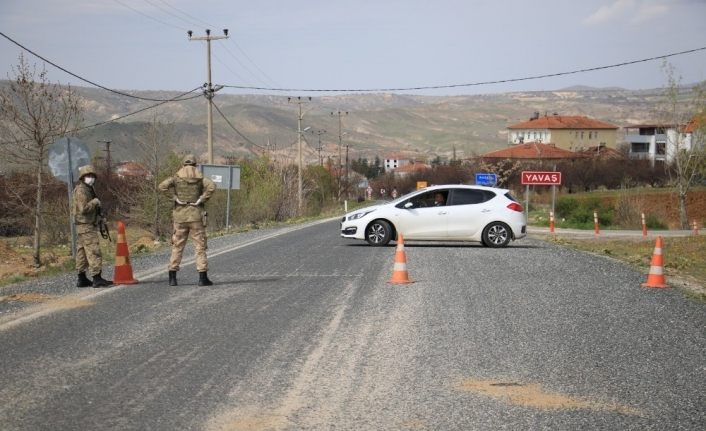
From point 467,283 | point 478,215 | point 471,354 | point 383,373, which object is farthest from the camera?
point 478,215

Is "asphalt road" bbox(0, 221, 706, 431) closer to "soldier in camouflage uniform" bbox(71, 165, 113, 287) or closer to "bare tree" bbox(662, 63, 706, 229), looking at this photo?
"soldier in camouflage uniform" bbox(71, 165, 113, 287)

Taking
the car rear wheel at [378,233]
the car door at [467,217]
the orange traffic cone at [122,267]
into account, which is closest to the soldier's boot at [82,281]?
the orange traffic cone at [122,267]

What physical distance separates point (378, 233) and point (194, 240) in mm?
10027

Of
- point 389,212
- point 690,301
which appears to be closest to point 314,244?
point 389,212

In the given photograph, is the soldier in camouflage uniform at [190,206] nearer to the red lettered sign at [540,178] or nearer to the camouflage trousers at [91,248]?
the camouflage trousers at [91,248]

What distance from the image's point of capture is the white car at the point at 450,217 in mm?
22656

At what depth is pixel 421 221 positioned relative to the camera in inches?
893

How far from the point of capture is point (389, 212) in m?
22.8

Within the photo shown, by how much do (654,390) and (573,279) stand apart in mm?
8479

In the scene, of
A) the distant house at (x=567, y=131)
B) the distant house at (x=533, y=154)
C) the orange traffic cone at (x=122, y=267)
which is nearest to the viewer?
the orange traffic cone at (x=122, y=267)

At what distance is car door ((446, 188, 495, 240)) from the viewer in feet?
74.3

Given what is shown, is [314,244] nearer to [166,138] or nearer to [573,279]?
[573,279]

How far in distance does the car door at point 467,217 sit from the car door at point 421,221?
0.18m

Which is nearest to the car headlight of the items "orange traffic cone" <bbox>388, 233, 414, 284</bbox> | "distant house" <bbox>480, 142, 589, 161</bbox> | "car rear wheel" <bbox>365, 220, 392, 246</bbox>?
"car rear wheel" <bbox>365, 220, 392, 246</bbox>
